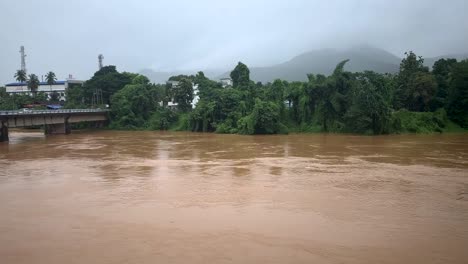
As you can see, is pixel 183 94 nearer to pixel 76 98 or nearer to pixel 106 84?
pixel 106 84

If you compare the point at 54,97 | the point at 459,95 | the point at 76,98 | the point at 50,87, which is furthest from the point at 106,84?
the point at 459,95

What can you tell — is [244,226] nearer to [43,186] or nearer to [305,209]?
[305,209]

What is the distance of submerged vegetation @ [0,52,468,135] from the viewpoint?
1667 inches

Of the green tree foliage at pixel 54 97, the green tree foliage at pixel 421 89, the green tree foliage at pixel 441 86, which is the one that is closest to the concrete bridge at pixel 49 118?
the green tree foliage at pixel 54 97

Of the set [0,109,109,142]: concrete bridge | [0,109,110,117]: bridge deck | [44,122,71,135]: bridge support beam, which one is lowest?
[44,122,71,135]: bridge support beam

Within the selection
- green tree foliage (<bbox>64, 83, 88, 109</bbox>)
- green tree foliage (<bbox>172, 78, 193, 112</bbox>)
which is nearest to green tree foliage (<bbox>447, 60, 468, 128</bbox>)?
green tree foliage (<bbox>172, 78, 193, 112</bbox>)

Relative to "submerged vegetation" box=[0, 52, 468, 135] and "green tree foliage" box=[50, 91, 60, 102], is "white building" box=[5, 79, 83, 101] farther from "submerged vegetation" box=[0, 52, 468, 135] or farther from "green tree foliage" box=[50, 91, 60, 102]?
"submerged vegetation" box=[0, 52, 468, 135]

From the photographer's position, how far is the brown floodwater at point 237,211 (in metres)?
9.39

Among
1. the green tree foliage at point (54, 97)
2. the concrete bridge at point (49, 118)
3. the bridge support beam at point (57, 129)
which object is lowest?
the bridge support beam at point (57, 129)

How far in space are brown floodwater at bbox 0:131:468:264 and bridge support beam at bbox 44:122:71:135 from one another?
A: 2677cm

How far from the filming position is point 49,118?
1831 inches

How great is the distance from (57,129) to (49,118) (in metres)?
4.44

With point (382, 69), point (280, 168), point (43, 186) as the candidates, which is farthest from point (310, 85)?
point (382, 69)

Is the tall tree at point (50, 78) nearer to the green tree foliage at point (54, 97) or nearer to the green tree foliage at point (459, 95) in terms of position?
the green tree foliage at point (54, 97)
